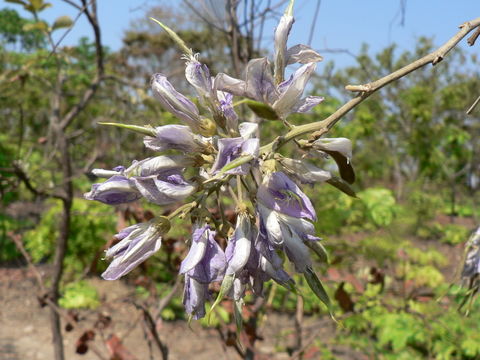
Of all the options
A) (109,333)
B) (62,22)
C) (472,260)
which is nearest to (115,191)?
(472,260)

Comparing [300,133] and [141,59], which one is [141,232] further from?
[141,59]

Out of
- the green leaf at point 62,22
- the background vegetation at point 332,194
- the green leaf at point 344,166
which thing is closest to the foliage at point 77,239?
the background vegetation at point 332,194

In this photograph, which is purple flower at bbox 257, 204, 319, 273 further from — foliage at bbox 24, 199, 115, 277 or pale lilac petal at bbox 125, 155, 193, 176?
foliage at bbox 24, 199, 115, 277

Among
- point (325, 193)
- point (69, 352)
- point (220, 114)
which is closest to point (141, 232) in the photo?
point (220, 114)

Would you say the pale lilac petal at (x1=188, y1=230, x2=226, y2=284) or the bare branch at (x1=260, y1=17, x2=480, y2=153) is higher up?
the bare branch at (x1=260, y1=17, x2=480, y2=153)

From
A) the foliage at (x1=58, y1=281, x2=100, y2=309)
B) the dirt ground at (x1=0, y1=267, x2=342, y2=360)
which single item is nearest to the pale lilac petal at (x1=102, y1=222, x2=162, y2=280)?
the dirt ground at (x1=0, y1=267, x2=342, y2=360)

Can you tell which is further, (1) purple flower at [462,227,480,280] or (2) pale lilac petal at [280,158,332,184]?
(1) purple flower at [462,227,480,280]

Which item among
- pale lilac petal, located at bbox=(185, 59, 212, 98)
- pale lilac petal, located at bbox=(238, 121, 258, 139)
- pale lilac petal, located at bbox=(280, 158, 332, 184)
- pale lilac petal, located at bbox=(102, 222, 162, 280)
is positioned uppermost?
pale lilac petal, located at bbox=(185, 59, 212, 98)
